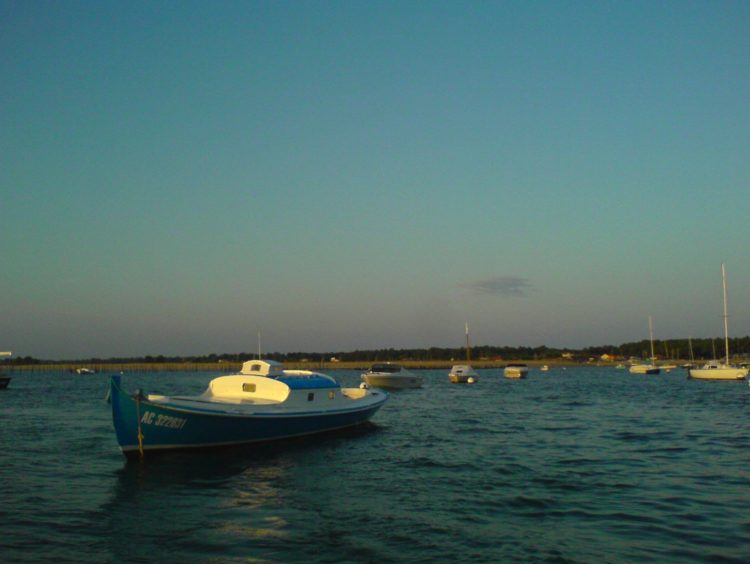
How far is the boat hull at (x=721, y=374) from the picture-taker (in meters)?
78.2

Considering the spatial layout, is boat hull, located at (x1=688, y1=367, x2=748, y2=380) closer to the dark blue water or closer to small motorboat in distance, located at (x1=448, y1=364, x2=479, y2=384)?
small motorboat in distance, located at (x1=448, y1=364, x2=479, y2=384)

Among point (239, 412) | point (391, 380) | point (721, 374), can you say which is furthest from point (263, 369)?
point (721, 374)

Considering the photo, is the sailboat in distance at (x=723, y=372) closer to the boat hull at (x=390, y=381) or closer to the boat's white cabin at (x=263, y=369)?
the boat hull at (x=390, y=381)

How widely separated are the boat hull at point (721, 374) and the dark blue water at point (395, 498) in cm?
5203

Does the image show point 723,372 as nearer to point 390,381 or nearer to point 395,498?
point 390,381

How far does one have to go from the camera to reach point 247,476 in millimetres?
21188

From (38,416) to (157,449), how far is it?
20.9 m

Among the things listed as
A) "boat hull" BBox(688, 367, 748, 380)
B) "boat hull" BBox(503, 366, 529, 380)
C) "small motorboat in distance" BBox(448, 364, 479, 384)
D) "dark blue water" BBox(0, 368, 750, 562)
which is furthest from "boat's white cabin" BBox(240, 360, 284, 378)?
"boat hull" BBox(503, 366, 529, 380)

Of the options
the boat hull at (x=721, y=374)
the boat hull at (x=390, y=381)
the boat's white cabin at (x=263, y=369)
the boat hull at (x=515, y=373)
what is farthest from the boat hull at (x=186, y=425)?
the boat hull at (x=515, y=373)

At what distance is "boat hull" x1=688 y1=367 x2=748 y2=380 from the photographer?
256 ft

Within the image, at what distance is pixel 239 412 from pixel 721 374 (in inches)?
2796

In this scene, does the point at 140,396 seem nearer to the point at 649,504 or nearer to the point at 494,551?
the point at 494,551

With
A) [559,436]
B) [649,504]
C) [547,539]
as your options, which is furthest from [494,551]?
[559,436]

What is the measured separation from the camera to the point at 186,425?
2414cm
